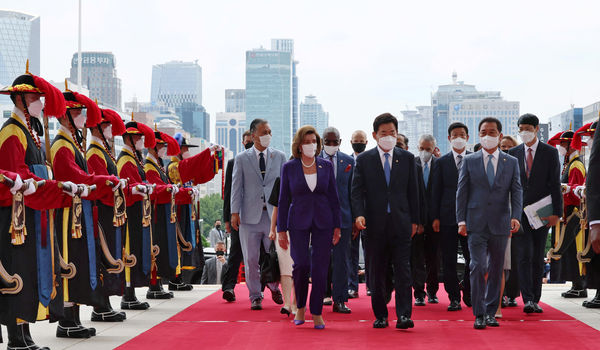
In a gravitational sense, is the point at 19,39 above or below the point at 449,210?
above

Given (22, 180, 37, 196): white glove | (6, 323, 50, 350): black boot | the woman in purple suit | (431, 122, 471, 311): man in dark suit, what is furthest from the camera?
(431, 122, 471, 311): man in dark suit

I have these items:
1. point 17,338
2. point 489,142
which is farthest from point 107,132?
point 489,142

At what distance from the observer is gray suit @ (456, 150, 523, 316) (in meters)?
7.97

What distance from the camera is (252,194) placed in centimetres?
961

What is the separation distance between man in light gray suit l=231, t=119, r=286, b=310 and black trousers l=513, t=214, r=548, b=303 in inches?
113

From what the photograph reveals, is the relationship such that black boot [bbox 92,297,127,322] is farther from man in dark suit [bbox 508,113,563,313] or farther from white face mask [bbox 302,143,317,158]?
man in dark suit [bbox 508,113,563,313]

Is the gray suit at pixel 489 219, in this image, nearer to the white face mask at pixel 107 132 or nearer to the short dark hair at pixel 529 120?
the short dark hair at pixel 529 120

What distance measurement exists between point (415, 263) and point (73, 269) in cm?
431

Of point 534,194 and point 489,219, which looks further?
point 534,194

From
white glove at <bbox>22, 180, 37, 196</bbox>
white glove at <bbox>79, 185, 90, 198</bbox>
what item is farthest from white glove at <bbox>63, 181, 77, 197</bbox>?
white glove at <bbox>22, 180, 37, 196</bbox>

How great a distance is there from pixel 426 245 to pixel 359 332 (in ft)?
9.75

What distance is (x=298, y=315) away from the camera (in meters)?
8.05

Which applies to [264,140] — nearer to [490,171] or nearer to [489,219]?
[490,171]

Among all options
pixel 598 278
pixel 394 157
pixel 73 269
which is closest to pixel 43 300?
pixel 73 269
